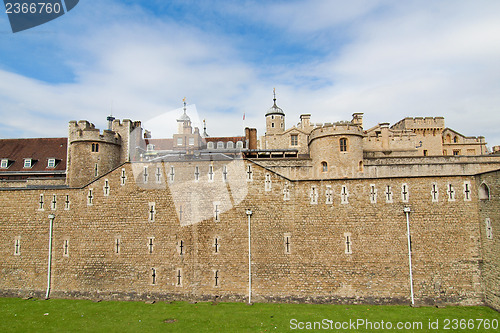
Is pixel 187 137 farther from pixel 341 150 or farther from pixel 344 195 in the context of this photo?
pixel 344 195

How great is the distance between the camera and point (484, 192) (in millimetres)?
17156

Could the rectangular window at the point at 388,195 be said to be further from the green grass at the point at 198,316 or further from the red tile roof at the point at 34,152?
the red tile roof at the point at 34,152

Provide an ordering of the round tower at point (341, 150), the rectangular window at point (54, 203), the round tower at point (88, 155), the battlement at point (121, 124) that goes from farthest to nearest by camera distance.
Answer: the battlement at point (121, 124) → the round tower at point (341, 150) → the round tower at point (88, 155) → the rectangular window at point (54, 203)

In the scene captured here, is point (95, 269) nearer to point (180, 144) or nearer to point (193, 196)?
point (193, 196)

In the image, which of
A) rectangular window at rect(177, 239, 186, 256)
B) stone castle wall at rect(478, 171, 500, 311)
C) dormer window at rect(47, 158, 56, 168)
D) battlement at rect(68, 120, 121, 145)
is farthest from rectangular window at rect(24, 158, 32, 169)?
stone castle wall at rect(478, 171, 500, 311)

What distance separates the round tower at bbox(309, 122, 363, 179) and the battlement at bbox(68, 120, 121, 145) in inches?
756

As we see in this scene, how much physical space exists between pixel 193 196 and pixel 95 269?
7969 millimetres

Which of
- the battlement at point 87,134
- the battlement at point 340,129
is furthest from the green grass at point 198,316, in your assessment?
the battlement at point 340,129

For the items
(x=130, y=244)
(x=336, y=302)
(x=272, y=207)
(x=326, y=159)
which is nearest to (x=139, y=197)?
(x=130, y=244)

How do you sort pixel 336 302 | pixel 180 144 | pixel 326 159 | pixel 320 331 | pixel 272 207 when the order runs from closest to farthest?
pixel 320 331
pixel 336 302
pixel 272 207
pixel 326 159
pixel 180 144

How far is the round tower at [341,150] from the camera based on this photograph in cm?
2627

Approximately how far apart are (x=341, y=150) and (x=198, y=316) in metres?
18.0

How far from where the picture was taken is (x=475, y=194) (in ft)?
58.2

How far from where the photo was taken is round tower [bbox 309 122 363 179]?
26266mm
